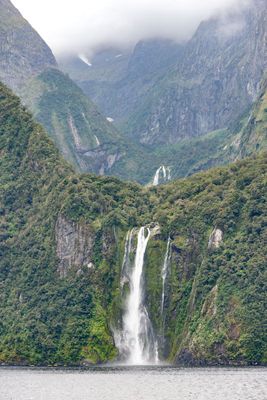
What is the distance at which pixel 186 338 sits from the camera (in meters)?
196

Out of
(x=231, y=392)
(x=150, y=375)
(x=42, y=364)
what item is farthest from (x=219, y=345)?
(x=231, y=392)

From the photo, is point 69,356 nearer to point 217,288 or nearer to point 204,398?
point 217,288

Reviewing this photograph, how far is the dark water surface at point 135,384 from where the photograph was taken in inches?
5281

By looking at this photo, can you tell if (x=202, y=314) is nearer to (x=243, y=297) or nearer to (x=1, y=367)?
(x=243, y=297)

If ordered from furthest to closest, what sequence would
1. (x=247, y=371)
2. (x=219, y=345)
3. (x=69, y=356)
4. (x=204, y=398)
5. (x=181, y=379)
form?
(x=69, y=356), (x=219, y=345), (x=247, y=371), (x=181, y=379), (x=204, y=398)

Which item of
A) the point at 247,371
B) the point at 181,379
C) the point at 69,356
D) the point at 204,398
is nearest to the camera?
the point at 204,398

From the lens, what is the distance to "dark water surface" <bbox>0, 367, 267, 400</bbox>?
5281 inches

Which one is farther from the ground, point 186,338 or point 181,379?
point 186,338

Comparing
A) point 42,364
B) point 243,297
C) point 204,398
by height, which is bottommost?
point 204,398

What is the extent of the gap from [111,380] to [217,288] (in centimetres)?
4469

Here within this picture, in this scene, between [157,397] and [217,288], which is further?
[217,288]

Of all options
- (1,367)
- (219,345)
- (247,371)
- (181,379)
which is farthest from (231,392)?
(1,367)

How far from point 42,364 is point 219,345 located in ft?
121

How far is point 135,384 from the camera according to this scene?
149500 millimetres
